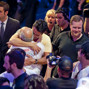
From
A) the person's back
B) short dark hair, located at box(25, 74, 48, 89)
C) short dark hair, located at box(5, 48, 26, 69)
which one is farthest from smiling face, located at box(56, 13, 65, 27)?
short dark hair, located at box(25, 74, 48, 89)

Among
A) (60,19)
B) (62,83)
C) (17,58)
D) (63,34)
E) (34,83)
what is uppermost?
(60,19)

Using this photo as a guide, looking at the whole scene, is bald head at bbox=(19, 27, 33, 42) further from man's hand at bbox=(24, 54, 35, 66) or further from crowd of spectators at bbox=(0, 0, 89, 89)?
man's hand at bbox=(24, 54, 35, 66)

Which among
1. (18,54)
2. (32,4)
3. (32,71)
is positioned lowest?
(32,71)

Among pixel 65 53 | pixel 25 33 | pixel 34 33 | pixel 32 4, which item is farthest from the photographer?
pixel 32 4

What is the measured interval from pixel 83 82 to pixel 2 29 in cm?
246

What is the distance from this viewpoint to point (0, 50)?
5.07 metres

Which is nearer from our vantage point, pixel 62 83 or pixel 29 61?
pixel 62 83

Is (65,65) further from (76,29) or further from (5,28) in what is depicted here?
(5,28)

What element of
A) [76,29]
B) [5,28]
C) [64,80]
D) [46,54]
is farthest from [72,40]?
[64,80]

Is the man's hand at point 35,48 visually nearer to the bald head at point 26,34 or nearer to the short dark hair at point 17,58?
the bald head at point 26,34

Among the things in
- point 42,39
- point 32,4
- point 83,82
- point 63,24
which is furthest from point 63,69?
point 32,4

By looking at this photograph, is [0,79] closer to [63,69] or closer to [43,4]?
[63,69]

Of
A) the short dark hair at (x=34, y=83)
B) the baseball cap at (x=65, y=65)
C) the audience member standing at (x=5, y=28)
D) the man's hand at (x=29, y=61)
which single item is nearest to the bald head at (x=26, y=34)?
the man's hand at (x=29, y=61)

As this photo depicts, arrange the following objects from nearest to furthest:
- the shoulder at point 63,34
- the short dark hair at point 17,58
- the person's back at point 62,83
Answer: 1. the person's back at point 62,83
2. the short dark hair at point 17,58
3. the shoulder at point 63,34
